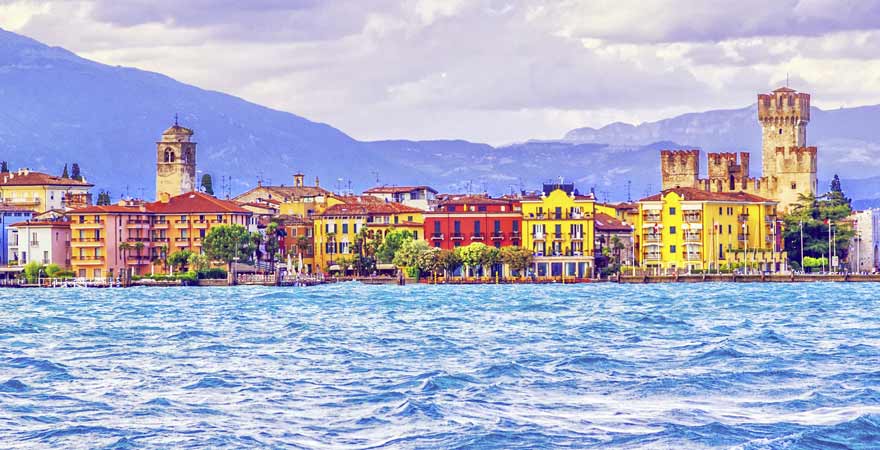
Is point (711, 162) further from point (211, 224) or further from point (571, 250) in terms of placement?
point (211, 224)

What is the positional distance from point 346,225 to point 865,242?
40.0m

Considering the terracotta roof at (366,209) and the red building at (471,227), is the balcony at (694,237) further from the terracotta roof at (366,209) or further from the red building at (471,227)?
the terracotta roof at (366,209)

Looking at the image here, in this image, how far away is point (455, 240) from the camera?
423ft

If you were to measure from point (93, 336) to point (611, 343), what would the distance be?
55.9ft

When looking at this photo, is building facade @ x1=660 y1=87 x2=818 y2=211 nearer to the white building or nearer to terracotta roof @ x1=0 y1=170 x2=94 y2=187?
the white building

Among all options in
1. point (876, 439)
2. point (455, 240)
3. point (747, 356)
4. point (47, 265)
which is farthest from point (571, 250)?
point (876, 439)

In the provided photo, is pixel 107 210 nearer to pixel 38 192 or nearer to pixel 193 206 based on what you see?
pixel 193 206

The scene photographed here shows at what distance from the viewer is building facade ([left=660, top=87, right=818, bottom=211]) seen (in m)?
150

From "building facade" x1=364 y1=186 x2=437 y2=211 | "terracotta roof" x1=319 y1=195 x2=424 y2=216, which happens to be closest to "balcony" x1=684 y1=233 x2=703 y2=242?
"terracotta roof" x1=319 y1=195 x2=424 y2=216

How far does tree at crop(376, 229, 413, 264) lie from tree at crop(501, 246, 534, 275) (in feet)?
23.4

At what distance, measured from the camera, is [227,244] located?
410 ft

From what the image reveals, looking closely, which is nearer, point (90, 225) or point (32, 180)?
point (90, 225)

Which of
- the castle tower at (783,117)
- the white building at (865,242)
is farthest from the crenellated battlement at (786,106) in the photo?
the white building at (865,242)

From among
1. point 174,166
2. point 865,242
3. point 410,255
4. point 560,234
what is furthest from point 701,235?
point 174,166
